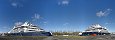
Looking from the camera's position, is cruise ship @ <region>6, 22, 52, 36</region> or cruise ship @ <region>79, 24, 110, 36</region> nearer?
cruise ship @ <region>6, 22, 52, 36</region>

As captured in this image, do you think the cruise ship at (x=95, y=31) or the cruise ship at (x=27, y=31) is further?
the cruise ship at (x=95, y=31)

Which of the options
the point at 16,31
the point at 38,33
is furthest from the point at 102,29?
the point at 16,31

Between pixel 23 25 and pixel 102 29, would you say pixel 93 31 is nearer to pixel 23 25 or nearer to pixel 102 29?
pixel 102 29

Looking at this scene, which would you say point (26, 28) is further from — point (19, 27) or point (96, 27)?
point (96, 27)

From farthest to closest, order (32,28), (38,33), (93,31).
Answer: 1. (93,31)
2. (32,28)
3. (38,33)

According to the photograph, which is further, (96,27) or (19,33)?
(96,27)

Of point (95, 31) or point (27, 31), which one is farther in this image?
point (95, 31)

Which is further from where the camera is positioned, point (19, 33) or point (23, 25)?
point (23, 25)

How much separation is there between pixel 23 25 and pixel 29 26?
316 inches

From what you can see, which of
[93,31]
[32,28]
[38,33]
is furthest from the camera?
[93,31]

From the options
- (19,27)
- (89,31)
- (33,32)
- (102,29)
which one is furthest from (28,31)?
(102,29)

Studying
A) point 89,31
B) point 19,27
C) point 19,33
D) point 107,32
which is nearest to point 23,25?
point 19,27

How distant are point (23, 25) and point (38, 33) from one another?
29475 mm

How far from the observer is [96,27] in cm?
19875
